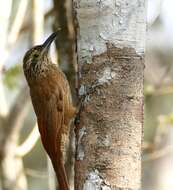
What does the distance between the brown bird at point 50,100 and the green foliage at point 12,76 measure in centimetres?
100

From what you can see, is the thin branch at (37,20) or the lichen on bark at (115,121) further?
the thin branch at (37,20)

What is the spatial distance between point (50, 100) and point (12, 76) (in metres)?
1.50

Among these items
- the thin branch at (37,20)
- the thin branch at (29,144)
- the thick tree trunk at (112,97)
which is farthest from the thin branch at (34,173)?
the thick tree trunk at (112,97)

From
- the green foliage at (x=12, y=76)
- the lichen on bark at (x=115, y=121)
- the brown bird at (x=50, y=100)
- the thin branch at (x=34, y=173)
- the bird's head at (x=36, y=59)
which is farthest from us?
the green foliage at (x=12, y=76)

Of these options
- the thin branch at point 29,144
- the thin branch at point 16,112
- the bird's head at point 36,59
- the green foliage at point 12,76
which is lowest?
the thin branch at point 29,144

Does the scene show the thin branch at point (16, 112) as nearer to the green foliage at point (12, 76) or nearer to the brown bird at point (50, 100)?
the green foliage at point (12, 76)

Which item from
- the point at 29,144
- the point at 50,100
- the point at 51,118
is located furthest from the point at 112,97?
the point at 29,144

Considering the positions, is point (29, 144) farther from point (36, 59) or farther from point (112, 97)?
point (112, 97)

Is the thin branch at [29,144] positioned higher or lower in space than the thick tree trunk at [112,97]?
lower

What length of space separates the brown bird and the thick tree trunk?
71 cm

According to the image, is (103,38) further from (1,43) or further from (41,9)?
(41,9)

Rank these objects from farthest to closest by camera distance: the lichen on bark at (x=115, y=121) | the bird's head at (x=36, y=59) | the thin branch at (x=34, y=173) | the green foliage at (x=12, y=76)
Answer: the green foliage at (x=12, y=76), the thin branch at (x=34, y=173), the bird's head at (x=36, y=59), the lichen on bark at (x=115, y=121)

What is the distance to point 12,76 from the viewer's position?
5.90m

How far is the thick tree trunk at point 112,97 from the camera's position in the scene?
3.17m
